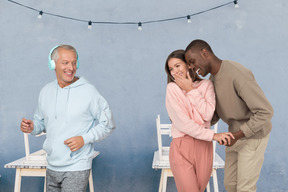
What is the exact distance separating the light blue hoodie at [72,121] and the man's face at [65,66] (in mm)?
36

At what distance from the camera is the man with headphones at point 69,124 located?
1479mm

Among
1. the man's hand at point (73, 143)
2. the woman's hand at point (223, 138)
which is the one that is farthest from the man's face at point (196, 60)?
the man's hand at point (73, 143)

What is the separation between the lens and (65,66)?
157 centimetres

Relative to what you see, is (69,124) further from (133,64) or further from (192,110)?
(133,64)

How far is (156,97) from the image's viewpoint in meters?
2.82

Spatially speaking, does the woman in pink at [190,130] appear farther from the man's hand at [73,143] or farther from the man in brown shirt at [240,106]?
the man's hand at [73,143]

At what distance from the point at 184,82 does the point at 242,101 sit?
0.29 m

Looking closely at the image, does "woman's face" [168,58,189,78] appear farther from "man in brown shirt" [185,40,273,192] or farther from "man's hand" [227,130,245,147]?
"man's hand" [227,130,245,147]

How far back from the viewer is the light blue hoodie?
149cm

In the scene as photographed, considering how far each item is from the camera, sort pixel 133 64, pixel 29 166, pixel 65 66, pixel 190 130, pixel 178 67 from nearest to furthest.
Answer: pixel 190 130
pixel 178 67
pixel 65 66
pixel 29 166
pixel 133 64

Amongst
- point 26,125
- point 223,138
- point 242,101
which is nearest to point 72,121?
point 26,125

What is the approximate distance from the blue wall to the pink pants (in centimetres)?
138

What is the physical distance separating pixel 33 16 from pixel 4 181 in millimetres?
1467

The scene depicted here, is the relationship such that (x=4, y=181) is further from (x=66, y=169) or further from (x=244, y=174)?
(x=244, y=174)
